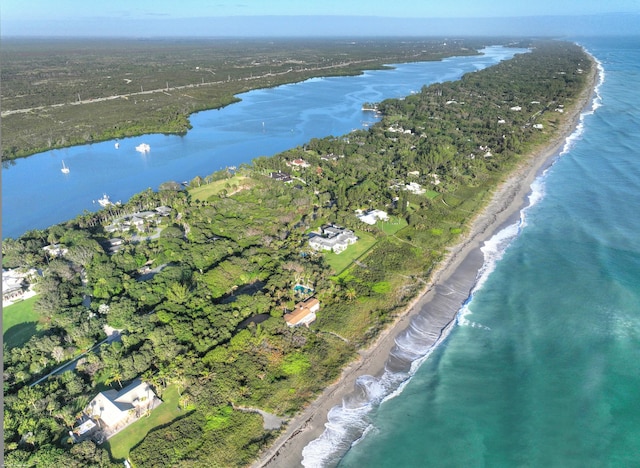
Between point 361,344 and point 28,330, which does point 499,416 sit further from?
point 28,330

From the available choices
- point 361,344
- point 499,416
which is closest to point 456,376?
point 499,416

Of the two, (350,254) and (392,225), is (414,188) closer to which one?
(392,225)

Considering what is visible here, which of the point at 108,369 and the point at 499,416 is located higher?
the point at 108,369

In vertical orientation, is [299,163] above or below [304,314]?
above

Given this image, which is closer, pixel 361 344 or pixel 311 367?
pixel 311 367

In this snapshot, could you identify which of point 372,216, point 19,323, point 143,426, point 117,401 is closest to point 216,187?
point 372,216
